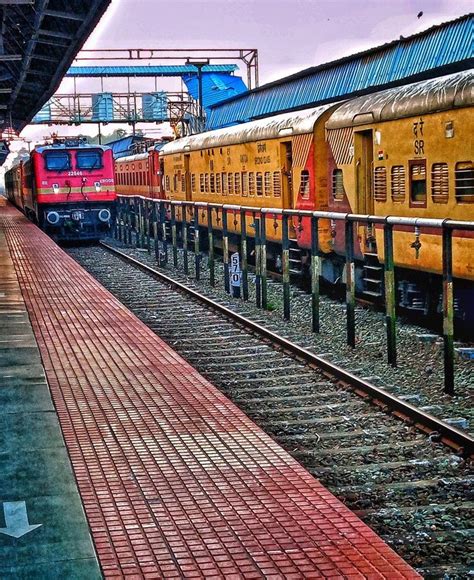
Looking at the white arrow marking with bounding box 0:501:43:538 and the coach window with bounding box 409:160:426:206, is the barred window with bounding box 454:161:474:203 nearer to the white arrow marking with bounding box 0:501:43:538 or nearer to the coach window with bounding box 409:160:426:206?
the coach window with bounding box 409:160:426:206

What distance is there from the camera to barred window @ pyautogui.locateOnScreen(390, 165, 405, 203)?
40.8 feet

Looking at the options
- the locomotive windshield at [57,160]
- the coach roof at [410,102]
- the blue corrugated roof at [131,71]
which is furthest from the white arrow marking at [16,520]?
the blue corrugated roof at [131,71]

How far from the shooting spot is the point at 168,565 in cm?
425

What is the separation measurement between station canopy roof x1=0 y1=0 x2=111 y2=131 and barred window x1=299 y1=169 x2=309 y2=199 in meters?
4.18

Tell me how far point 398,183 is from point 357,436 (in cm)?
562

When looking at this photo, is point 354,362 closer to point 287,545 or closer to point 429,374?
point 429,374

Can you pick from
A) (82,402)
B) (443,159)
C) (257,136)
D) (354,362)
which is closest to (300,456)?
(82,402)

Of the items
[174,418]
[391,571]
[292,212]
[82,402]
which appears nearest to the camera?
[391,571]

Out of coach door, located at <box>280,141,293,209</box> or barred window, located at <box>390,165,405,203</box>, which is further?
coach door, located at <box>280,141,293,209</box>

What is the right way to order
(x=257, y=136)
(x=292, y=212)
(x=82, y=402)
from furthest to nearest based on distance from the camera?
(x=257, y=136) < (x=292, y=212) < (x=82, y=402)

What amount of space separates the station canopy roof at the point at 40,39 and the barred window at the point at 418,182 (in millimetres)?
6601

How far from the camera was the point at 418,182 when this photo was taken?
12023 mm

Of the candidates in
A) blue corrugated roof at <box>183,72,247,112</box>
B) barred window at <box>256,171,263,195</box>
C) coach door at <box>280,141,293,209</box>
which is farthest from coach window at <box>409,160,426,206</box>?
blue corrugated roof at <box>183,72,247,112</box>

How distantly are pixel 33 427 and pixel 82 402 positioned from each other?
3.28 feet
